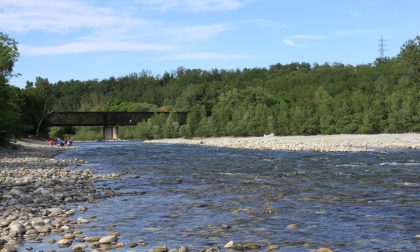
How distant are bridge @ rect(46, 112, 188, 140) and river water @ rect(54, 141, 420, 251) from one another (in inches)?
3819

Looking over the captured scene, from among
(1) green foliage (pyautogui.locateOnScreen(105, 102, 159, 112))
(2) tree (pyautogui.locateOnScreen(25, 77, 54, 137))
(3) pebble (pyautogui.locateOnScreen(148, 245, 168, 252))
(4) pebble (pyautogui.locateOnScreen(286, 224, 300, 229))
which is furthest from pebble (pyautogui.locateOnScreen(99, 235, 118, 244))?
(1) green foliage (pyautogui.locateOnScreen(105, 102, 159, 112))

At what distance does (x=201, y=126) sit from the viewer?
364ft

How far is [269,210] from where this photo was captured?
50.8 ft

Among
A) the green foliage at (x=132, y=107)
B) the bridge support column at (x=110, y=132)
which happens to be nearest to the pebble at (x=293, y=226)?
the bridge support column at (x=110, y=132)

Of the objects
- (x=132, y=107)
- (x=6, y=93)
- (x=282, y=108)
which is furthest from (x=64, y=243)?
(x=132, y=107)

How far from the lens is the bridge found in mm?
118631

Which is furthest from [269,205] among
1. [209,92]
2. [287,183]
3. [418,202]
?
[209,92]

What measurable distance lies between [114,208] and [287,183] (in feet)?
30.0

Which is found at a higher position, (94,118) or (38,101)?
(38,101)

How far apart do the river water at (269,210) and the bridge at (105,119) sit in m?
97.0

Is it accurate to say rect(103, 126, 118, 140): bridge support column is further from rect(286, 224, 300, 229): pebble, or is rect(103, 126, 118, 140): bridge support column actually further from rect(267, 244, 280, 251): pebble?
rect(267, 244, 280, 251): pebble

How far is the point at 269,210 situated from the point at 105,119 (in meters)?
112

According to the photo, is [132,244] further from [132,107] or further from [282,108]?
[132,107]

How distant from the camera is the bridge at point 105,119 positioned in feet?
389
